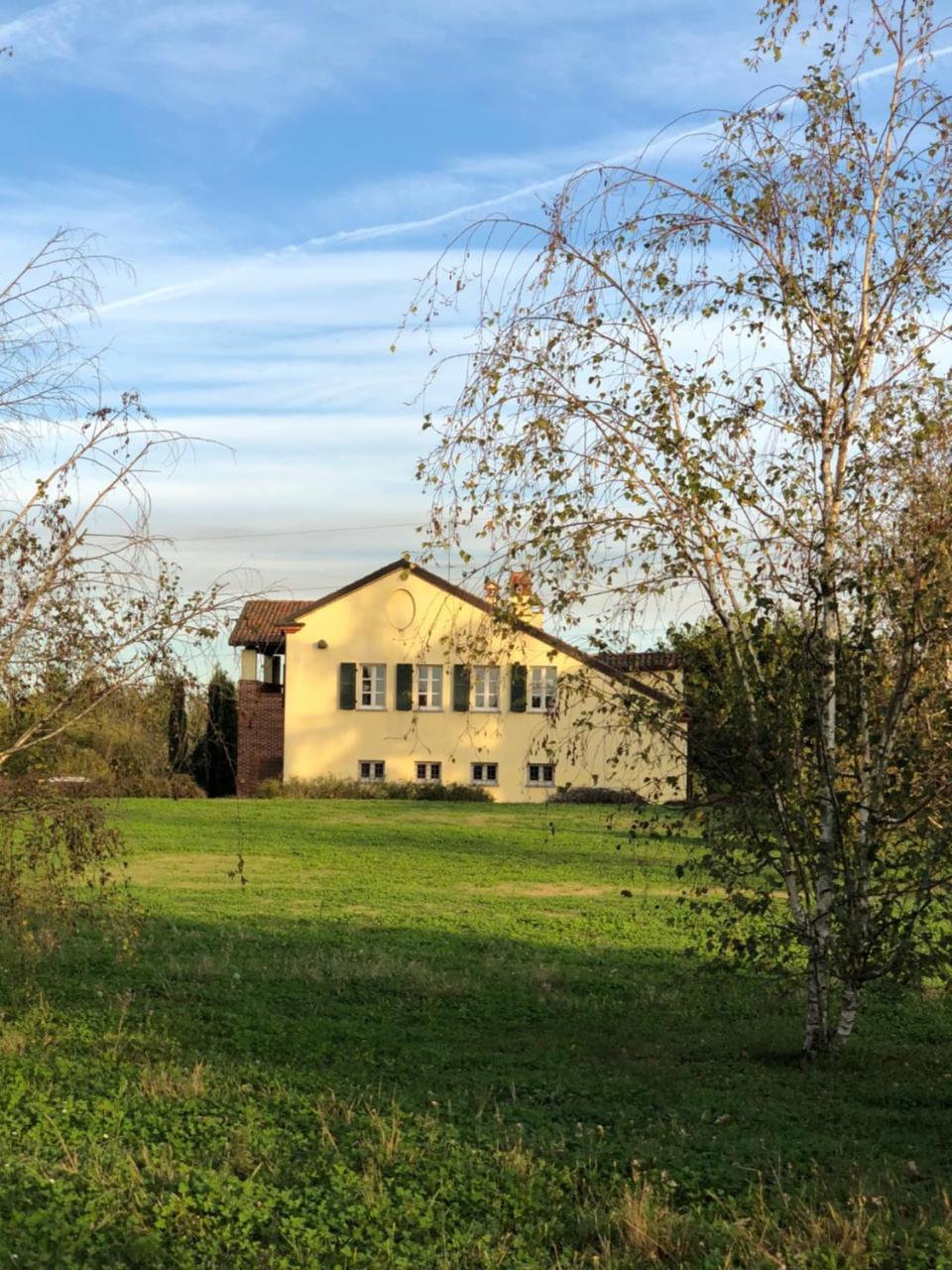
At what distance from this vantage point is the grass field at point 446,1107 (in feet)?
18.7

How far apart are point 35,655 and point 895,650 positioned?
5.32 meters

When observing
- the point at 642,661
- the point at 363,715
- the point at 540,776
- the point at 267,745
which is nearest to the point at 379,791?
the point at 363,715

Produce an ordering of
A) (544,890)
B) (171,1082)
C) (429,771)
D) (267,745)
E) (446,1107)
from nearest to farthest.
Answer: (446,1107) → (171,1082) → (544,890) → (429,771) → (267,745)

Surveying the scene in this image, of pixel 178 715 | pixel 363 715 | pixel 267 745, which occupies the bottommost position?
pixel 267 745

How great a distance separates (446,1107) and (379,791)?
33448mm

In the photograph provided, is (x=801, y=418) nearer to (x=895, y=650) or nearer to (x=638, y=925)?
(x=895, y=650)

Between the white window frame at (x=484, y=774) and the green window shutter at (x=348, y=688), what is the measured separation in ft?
13.7

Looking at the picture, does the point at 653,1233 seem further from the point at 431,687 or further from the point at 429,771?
the point at 429,771

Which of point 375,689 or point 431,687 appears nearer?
point 431,687

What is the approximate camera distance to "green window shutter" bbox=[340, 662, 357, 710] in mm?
→ 43281

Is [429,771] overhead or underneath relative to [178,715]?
underneath

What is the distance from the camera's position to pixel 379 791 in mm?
41125

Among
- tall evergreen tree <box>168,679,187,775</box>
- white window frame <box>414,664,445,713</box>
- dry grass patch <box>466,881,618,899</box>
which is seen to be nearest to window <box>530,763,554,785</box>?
white window frame <box>414,664,445,713</box>

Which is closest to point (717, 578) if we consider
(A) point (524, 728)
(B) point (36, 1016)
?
(B) point (36, 1016)
